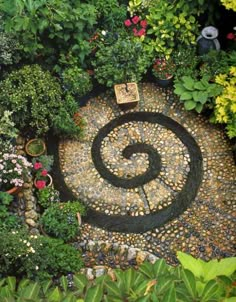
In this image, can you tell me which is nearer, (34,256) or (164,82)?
(34,256)

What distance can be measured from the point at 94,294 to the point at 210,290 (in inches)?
18.8

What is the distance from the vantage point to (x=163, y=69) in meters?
7.87

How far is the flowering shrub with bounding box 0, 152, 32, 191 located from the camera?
630cm

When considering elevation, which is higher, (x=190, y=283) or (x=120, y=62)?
(x=120, y=62)

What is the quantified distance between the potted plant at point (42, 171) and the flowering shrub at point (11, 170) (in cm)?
29

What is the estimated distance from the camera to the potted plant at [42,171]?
266 inches

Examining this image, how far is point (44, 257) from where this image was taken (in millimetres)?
5637

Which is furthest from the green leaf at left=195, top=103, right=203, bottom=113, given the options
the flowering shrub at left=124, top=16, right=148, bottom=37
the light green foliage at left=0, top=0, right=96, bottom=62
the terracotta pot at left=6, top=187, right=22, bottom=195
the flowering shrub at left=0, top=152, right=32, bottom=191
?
the terracotta pot at left=6, top=187, right=22, bottom=195

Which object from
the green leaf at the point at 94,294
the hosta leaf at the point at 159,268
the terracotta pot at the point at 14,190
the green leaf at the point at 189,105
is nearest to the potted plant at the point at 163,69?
the green leaf at the point at 189,105

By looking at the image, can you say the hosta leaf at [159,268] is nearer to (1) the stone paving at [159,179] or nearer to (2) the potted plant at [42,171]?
(1) the stone paving at [159,179]

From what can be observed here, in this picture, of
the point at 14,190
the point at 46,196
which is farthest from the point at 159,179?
the point at 14,190

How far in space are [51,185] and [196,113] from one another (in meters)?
2.66

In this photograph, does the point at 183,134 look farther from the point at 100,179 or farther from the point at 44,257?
the point at 44,257

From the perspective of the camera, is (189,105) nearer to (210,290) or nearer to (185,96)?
(185,96)
